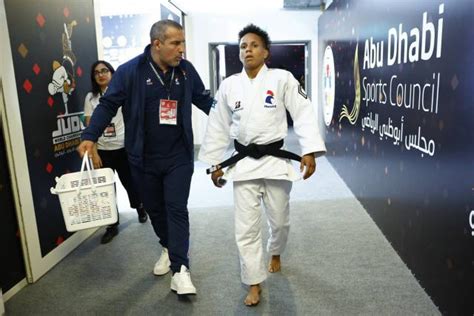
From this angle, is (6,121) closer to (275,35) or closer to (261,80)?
(261,80)

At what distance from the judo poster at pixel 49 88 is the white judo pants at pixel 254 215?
137 cm

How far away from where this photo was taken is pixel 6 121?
235 cm

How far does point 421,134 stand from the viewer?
225 cm

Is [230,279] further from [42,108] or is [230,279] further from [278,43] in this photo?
[278,43]

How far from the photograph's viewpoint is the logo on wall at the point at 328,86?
5492 mm

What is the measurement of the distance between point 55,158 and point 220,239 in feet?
4.37

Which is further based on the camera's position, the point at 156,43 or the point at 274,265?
the point at 274,265

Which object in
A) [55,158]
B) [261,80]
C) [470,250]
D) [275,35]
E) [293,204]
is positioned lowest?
[293,204]

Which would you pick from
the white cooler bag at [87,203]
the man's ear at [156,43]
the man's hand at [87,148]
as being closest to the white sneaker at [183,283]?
the white cooler bag at [87,203]

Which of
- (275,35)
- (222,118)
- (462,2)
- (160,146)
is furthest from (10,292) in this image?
(275,35)

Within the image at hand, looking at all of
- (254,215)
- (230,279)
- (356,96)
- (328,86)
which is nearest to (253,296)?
(230,279)

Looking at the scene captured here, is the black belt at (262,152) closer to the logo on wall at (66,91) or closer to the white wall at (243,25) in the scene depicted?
the logo on wall at (66,91)

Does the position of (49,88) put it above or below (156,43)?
below

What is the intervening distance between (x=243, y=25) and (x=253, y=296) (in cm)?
618
